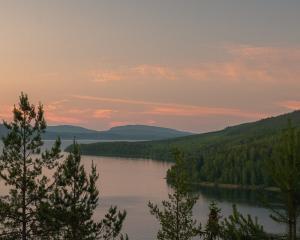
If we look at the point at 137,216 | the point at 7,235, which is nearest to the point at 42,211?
the point at 7,235

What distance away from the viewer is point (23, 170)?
3041cm

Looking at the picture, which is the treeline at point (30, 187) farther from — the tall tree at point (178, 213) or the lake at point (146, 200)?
the lake at point (146, 200)

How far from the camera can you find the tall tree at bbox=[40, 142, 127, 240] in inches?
1254

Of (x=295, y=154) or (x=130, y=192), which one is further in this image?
(x=130, y=192)

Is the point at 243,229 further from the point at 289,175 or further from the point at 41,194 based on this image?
the point at 41,194

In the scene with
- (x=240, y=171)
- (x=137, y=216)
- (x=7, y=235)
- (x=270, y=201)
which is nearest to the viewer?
(x=270, y=201)

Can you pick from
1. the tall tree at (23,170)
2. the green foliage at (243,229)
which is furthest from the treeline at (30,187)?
the green foliage at (243,229)

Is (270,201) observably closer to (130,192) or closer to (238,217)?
(238,217)

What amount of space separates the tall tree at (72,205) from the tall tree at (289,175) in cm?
1791

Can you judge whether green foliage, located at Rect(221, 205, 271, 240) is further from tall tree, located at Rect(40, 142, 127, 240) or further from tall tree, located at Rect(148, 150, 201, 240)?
tall tree, located at Rect(148, 150, 201, 240)

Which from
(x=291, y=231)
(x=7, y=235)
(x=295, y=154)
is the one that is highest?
(x=295, y=154)

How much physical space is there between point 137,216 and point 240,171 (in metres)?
87.6

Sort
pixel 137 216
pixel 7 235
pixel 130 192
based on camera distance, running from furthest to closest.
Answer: pixel 130 192 < pixel 137 216 < pixel 7 235

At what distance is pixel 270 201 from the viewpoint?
61.4 ft
